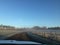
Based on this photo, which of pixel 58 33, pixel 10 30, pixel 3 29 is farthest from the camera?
pixel 10 30

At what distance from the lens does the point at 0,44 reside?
529 centimetres

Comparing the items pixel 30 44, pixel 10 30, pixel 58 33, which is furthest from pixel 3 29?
pixel 30 44

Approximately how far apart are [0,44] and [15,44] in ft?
→ 1.44

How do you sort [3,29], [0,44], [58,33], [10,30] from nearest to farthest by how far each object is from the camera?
[0,44] < [58,33] < [3,29] < [10,30]

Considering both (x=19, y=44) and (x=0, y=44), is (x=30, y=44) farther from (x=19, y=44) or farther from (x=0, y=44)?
(x=0, y=44)

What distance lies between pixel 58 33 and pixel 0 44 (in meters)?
19.0

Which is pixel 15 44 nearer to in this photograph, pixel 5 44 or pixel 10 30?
pixel 5 44

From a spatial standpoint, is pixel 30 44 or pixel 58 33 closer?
pixel 30 44

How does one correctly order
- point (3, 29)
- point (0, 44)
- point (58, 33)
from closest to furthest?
point (0, 44) < point (58, 33) < point (3, 29)

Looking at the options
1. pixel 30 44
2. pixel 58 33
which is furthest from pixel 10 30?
pixel 30 44

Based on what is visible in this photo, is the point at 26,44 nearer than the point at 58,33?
Yes

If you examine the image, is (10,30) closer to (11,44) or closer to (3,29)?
(3,29)

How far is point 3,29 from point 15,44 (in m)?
53.1

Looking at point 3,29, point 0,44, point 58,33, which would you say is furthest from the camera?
point 3,29
